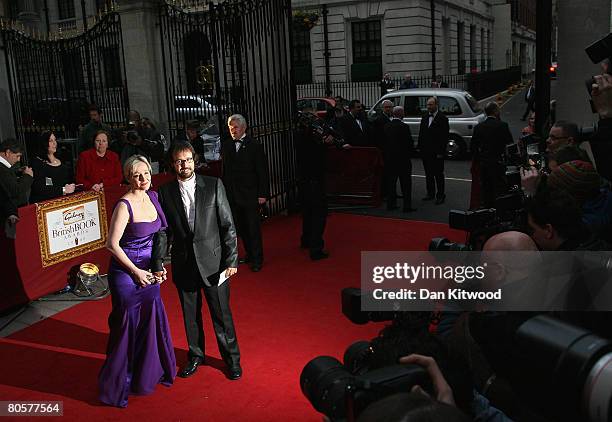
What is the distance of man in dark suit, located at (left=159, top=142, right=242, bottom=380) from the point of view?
482 centimetres

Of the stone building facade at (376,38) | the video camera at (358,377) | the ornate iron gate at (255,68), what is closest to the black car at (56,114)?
the ornate iron gate at (255,68)

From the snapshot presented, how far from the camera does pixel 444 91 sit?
1675 centimetres

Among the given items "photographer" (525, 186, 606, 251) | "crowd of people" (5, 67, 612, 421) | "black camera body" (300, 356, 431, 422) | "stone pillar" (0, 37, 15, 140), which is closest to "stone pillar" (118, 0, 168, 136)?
"crowd of people" (5, 67, 612, 421)

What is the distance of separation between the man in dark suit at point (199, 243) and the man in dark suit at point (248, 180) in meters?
2.63

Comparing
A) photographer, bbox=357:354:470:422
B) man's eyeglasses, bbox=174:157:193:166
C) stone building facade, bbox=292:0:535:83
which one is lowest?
photographer, bbox=357:354:470:422

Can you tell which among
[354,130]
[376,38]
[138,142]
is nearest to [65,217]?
[138,142]

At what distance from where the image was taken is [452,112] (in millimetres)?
16531

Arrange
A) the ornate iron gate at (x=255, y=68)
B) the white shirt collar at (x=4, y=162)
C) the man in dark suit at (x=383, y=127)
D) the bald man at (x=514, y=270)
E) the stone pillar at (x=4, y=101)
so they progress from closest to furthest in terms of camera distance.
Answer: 1. the bald man at (x=514, y=270)
2. the white shirt collar at (x=4, y=162)
3. the ornate iron gate at (x=255, y=68)
4. the man in dark suit at (x=383, y=127)
5. the stone pillar at (x=4, y=101)

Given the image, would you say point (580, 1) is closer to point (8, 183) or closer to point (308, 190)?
point (308, 190)

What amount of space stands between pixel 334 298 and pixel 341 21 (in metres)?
27.6

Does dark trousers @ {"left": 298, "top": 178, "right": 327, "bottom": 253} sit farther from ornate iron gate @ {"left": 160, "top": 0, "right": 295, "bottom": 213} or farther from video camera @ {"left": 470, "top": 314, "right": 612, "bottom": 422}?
video camera @ {"left": 470, "top": 314, "right": 612, "bottom": 422}

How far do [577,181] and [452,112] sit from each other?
12.8m

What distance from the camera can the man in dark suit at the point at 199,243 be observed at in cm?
482

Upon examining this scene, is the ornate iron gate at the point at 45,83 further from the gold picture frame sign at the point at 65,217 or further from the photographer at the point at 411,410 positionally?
the photographer at the point at 411,410
